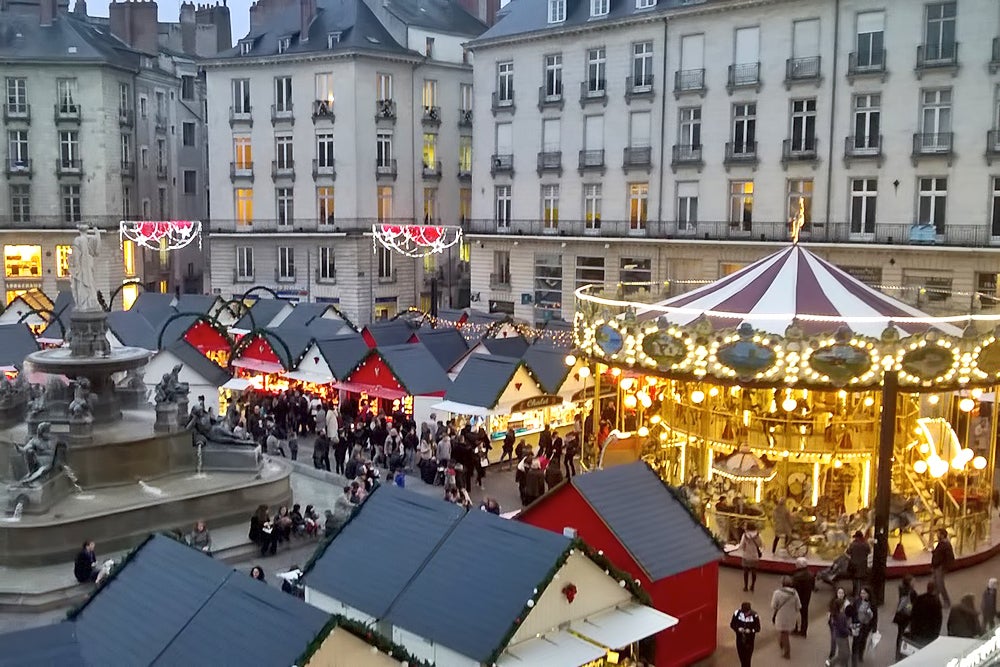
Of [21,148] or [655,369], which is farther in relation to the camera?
[21,148]

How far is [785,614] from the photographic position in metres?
14.2

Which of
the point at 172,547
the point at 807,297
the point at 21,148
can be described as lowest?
the point at 172,547

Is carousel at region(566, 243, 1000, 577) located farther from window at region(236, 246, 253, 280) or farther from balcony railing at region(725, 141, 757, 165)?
window at region(236, 246, 253, 280)

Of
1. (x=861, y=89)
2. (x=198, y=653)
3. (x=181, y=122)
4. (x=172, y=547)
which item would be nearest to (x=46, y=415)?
(x=172, y=547)

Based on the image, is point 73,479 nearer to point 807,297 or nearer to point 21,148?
point 807,297

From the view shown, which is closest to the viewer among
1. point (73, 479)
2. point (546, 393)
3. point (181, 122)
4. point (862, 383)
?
point (862, 383)

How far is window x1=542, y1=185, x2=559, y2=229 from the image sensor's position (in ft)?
141

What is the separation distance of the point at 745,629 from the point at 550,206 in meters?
31.1

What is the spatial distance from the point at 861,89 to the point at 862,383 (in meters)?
20.5

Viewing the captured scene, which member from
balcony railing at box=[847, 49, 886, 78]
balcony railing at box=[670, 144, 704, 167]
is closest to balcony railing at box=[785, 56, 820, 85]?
balcony railing at box=[847, 49, 886, 78]

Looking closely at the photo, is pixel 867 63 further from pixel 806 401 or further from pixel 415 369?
pixel 415 369

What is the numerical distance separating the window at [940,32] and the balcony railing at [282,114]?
28336 mm

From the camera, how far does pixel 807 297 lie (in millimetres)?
19641

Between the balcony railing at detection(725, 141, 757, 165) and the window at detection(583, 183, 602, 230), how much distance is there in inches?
227
